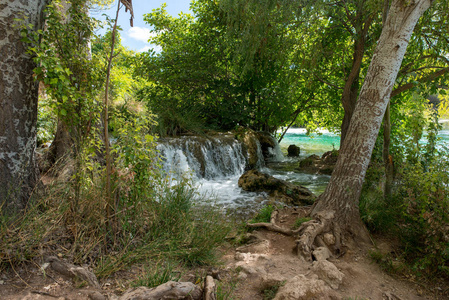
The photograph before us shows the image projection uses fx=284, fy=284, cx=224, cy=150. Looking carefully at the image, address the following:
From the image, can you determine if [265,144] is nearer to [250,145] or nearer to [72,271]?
[250,145]

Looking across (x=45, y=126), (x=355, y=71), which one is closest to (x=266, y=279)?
(x=355, y=71)

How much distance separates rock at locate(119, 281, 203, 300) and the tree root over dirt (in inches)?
Answer: 73.2

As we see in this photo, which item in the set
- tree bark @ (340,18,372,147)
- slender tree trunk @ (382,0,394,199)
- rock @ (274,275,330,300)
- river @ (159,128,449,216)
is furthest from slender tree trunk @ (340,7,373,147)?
rock @ (274,275,330,300)

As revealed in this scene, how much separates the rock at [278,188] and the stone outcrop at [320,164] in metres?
3.59

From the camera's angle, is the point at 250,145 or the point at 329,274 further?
the point at 250,145

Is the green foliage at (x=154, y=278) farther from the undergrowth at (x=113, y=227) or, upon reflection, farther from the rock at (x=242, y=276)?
the rock at (x=242, y=276)

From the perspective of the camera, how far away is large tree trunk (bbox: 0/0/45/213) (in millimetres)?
2736

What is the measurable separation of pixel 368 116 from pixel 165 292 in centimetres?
340

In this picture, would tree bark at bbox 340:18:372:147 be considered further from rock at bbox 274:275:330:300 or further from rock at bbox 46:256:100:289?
rock at bbox 46:256:100:289

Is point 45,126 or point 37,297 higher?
point 45,126

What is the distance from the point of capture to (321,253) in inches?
140

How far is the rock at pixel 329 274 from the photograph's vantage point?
113 inches

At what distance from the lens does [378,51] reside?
3.94m

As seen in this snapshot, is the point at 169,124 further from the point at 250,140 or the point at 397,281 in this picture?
the point at 397,281
